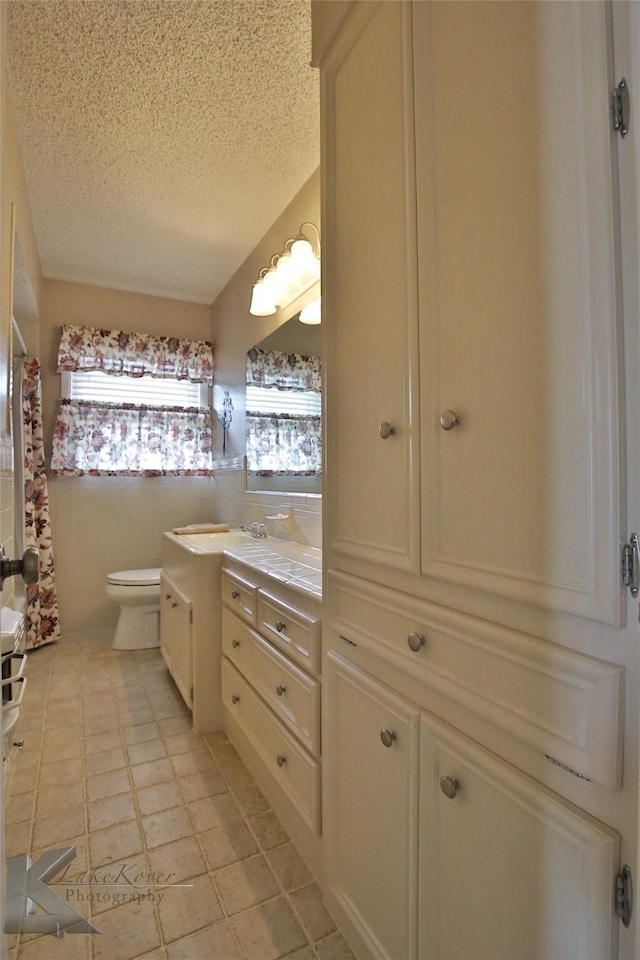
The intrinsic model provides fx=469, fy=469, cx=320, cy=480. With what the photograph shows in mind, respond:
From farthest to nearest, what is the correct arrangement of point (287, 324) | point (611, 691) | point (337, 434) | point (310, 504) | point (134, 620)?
point (134, 620), point (287, 324), point (310, 504), point (337, 434), point (611, 691)

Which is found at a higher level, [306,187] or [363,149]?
[306,187]

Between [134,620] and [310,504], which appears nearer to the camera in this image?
[310,504]

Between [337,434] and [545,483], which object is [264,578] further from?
[545,483]

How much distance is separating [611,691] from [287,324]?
2.20m

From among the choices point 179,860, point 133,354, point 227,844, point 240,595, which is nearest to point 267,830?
point 227,844

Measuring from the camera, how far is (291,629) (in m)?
1.38

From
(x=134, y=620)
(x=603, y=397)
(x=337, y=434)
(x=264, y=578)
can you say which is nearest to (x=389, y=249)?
(x=337, y=434)

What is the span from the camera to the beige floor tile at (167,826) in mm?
1478

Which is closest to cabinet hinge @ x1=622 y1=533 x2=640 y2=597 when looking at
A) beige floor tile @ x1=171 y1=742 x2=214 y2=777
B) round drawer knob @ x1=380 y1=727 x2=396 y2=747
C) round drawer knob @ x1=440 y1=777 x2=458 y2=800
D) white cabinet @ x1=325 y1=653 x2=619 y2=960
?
white cabinet @ x1=325 y1=653 x2=619 y2=960

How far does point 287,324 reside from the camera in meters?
2.41

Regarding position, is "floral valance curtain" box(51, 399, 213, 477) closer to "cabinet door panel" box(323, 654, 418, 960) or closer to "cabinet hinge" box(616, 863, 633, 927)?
"cabinet door panel" box(323, 654, 418, 960)

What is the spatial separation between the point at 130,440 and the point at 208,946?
292 centimetres

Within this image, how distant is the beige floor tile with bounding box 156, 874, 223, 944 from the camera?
1182 mm

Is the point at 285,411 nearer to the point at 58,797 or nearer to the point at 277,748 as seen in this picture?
the point at 277,748
